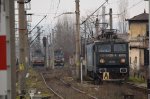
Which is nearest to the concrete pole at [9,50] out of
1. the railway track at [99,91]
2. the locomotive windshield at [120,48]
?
the railway track at [99,91]

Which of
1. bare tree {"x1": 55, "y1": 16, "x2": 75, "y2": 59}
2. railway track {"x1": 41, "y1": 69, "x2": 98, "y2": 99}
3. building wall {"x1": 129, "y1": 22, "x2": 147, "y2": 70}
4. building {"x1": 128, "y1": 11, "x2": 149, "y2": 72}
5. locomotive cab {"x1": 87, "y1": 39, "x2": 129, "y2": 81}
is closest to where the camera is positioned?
railway track {"x1": 41, "y1": 69, "x2": 98, "y2": 99}

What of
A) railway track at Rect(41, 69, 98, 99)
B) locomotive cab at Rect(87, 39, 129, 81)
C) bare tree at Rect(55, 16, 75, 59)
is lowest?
railway track at Rect(41, 69, 98, 99)

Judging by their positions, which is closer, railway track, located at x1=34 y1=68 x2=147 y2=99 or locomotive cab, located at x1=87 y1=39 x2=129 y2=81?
railway track, located at x1=34 y1=68 x2=147 y2=99

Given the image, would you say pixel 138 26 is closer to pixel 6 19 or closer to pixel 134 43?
pixel 134 43

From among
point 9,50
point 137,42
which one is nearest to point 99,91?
point 9,50

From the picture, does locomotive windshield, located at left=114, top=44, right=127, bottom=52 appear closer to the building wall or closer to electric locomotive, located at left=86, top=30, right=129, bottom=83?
electric locomotive, located at left=86, top=30, right=129, bottom=83

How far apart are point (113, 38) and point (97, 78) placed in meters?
2.99

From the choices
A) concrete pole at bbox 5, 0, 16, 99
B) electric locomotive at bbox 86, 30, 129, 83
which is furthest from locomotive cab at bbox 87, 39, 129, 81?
concrete pole at bbox 5, 0, 16, 99

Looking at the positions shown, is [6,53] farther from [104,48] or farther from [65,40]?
[65,40]

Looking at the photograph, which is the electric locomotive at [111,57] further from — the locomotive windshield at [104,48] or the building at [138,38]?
the building at [138,38]

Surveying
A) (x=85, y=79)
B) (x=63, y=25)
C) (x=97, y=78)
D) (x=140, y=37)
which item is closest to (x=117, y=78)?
(x=97, y=78)

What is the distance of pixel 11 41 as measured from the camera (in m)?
3.98

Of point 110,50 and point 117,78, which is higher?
point 110,50

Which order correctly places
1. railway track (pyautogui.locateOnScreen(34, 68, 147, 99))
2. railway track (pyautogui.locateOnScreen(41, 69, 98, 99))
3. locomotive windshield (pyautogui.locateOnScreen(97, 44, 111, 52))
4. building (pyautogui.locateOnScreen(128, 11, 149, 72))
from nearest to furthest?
1. railway track (pyautogui.locateOnScreen(34, 68, 147, 99))
2. railway track (pyautogui.locateOnScreen(41, 69, 98, 99))
3. locomotive windshield (pyautogui.locateOnScreen(97, 44, 111, 52))
4. building (pyautogui.locateOnScreen(128, 11, 149, 72))
